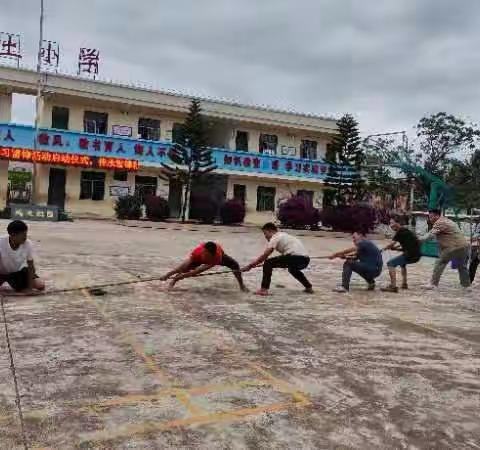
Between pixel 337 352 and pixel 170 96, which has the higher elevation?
pixel 170 96

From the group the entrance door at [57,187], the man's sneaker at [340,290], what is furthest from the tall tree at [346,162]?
the man's sneaker at [340,290]

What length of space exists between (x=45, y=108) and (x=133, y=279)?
67.5ft

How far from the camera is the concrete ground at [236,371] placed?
9.85 ft

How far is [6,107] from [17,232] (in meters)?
22.2

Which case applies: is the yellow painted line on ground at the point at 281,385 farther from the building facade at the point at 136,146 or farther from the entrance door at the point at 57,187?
the entrance door at the point at 57,187

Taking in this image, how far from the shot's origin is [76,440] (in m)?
2.81

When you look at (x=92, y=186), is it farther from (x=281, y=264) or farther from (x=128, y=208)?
(x=281, y=264)

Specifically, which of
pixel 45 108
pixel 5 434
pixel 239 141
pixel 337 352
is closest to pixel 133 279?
pixel 337 352

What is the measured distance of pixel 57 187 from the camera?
26484mm

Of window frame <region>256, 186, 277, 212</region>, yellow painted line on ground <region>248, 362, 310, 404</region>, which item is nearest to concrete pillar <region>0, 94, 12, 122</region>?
window frame <region>256, 186, 277, 212</region>

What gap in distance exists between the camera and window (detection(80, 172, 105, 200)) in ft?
87.9

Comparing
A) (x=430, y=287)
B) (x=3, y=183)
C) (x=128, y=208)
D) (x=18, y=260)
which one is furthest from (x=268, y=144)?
(x=18, y=260)

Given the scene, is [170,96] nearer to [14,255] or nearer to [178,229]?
[178,229]

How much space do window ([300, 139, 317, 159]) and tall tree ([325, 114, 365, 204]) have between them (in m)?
2.25
